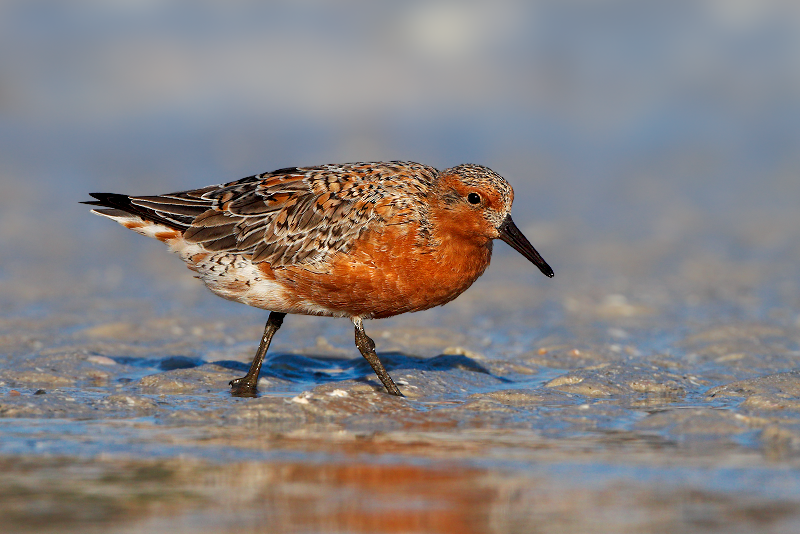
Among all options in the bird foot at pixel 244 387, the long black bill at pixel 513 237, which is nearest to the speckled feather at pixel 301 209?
the long black bill at pixel 513 237

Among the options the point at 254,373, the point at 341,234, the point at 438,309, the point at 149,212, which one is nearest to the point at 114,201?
the point at 149,212

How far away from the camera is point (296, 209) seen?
9.46m

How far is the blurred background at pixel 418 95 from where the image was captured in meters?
23.4

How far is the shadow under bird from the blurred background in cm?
1113

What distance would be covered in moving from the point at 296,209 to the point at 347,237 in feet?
2.24

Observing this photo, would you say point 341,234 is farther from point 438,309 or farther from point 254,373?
point 438,309

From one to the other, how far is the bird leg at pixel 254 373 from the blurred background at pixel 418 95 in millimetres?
11304

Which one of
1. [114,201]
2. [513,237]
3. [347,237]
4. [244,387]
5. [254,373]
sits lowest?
Result: [244,387]

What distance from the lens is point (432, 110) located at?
100ft

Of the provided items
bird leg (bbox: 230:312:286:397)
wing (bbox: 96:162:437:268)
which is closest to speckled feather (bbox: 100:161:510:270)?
wing (bbox: 96:162:437:268)

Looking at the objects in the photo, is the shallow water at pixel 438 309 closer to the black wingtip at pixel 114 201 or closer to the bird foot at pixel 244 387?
the bird foot at pixel 244 387

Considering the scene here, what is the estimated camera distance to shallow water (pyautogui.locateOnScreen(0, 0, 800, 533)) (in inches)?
250

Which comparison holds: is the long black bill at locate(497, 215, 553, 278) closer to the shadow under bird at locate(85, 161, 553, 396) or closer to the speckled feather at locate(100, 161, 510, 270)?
the shadow under bird at locate(85, 161, 553, 396)

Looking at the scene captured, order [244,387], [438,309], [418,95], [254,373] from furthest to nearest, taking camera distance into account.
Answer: [418,95]
[438,309]
[254,373]
[244,387]
